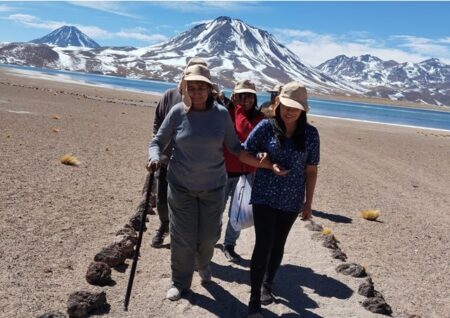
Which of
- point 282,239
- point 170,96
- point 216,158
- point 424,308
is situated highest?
point 170,96

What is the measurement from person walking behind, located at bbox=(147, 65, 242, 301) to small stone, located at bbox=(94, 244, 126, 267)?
3.09 feet

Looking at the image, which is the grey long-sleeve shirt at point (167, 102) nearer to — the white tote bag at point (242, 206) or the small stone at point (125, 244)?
the white tote bag at point (242, 206)

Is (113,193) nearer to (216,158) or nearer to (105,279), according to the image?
(105,279)

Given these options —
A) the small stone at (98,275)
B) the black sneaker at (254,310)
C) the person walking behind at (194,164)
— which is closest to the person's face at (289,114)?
the person walking behind at (194,164)

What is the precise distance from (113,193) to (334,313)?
5441 millimetres

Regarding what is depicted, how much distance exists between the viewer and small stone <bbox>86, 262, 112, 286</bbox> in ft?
17.0

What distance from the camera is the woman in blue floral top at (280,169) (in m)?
4.52

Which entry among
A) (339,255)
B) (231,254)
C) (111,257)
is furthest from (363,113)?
(111,257)

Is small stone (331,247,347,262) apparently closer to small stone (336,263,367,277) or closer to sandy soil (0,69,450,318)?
sandy soil (0,69,450,318)

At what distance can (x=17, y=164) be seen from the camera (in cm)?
1064

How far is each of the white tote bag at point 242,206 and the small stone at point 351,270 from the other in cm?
143

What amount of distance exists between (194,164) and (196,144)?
187 mm

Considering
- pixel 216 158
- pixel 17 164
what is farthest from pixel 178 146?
pixel 17 164

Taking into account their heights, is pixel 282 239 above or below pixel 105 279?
above
